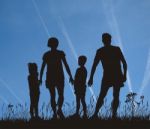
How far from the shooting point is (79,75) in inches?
595

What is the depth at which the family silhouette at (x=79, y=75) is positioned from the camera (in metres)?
13.1

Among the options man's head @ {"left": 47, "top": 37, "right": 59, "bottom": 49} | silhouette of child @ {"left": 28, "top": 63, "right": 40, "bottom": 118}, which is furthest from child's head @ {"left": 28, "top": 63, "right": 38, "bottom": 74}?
man's head @ {"left": 47, "top": 37, "right": 59, "bottom": 49}

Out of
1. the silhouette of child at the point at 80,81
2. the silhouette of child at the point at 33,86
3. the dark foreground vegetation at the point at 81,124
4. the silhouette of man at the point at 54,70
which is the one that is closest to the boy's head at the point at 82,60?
the silhouette of child at the point at 80,81

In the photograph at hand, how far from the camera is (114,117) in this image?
12.8 metres

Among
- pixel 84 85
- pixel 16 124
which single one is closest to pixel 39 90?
pixel 84 85

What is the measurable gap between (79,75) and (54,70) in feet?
4.95

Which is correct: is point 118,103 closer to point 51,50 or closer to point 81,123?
point 81,123

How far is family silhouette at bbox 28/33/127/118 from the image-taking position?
13.1 metres

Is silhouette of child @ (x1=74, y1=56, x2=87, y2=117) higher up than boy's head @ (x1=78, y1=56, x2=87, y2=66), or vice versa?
boy's head @ (x1=78, y1=56, x2=87, y2=66)

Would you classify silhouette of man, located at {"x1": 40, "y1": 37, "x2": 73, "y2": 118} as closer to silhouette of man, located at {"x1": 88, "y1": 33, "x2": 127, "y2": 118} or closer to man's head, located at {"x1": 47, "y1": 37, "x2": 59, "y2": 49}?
man's head, located at {"x1": 47, "y1": 37, "x2": 59, "y2": 49}

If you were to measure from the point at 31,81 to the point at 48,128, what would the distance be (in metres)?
3.92

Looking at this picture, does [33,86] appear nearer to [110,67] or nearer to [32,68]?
[32,68]

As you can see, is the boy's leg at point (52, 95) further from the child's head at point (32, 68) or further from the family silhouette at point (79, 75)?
the child's head at point (32, 68)

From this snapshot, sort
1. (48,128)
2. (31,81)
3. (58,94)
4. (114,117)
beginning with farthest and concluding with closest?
(31,81) → (58,94) → (114,117) → (48,128)
